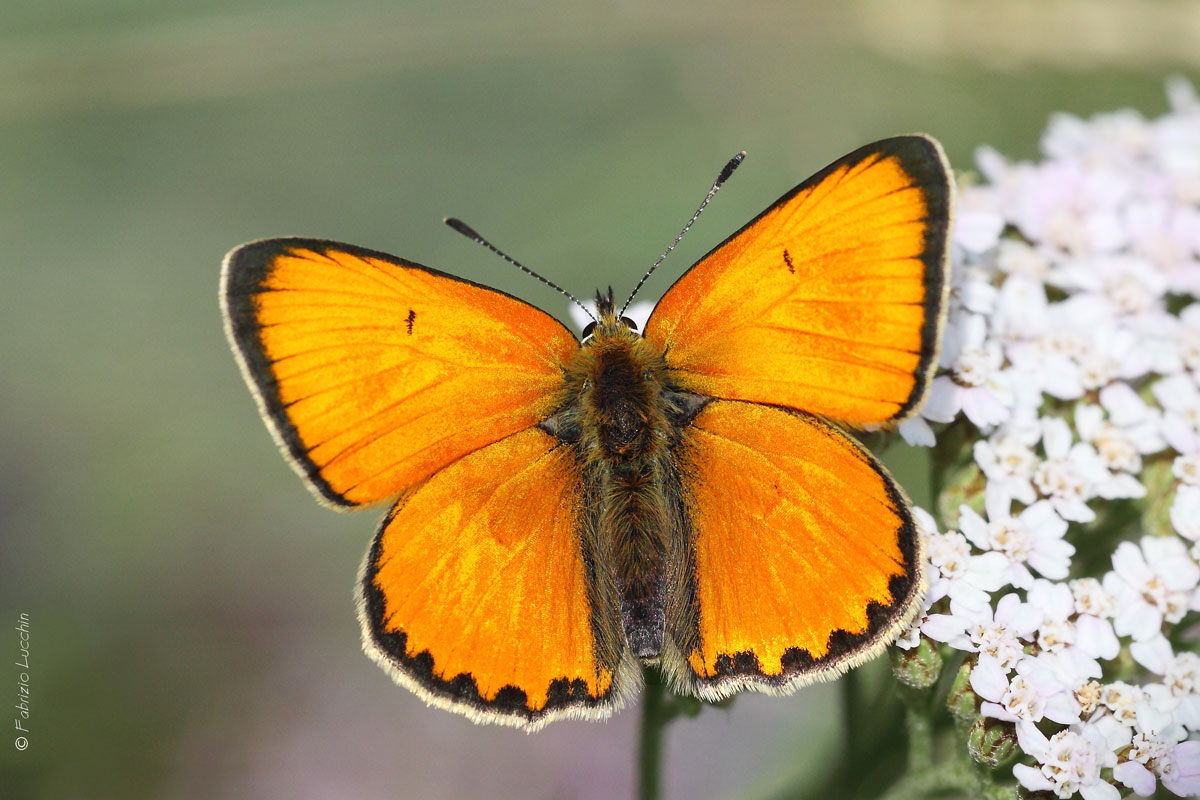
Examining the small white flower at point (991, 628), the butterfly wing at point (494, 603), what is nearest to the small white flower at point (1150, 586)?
the small white flower at point (991, 628)

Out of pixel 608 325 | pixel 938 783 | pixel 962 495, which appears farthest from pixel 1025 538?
pixel 608 325

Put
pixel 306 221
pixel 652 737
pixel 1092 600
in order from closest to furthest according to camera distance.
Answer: pixel 1092 600 < pixel 652 737 < pixel 306 221

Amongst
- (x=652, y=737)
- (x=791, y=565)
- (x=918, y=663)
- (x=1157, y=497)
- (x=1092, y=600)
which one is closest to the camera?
(x=791, y=565)

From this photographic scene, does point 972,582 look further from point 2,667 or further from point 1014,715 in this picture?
point 2,667

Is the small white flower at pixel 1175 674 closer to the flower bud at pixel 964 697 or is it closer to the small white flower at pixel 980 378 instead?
the flower bud at pixel 964 697

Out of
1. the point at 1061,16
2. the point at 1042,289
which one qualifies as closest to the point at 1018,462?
the point at 1042,289

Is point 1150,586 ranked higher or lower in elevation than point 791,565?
lower

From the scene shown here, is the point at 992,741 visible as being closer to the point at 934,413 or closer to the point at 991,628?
the point at 991,628
